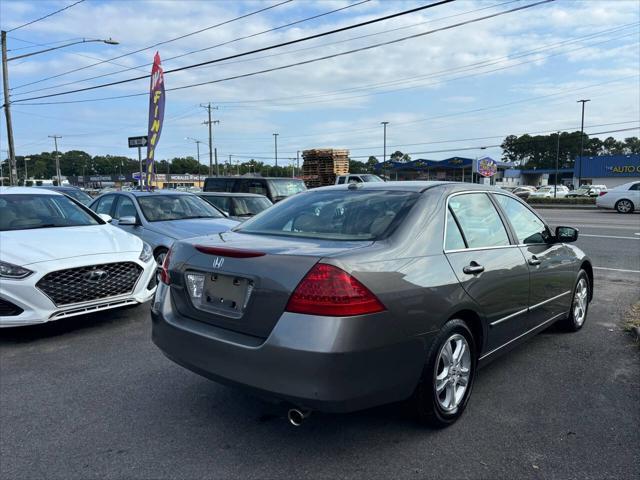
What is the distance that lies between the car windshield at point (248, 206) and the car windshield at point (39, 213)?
464cm

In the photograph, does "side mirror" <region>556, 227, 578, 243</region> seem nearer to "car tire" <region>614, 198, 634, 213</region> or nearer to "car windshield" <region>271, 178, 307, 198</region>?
"car windshield" <region>271, 178, 307, 198</region>

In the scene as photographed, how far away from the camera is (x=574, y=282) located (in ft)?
16.1

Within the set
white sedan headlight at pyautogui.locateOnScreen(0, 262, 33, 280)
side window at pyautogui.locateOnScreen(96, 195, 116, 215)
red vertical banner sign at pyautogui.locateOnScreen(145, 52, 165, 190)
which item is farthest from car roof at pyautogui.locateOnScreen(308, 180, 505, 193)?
red vertical banner sign at pyautogui.locateOnScreen(145, 52, 165, 190)

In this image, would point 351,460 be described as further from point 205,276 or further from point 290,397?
point 205,276

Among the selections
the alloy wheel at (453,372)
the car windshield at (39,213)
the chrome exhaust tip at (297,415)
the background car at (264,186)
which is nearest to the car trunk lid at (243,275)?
the chrome exhaust tip at (297,415)

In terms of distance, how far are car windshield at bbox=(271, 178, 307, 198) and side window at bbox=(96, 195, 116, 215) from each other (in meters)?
5.03

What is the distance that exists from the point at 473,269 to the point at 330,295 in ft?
4.03

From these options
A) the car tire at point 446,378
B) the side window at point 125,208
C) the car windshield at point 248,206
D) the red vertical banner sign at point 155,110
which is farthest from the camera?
the red vertical banner sign at point 155,110

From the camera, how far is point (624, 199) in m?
23.5

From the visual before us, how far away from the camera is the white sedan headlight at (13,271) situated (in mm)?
4648

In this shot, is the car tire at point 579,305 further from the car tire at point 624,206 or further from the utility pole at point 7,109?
the utility pole at point 7,109

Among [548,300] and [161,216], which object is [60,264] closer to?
[161,216]

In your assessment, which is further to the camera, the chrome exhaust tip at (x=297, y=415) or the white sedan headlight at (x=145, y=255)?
the white sedan headlight at (x=145, y=255)

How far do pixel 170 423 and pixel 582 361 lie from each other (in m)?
3.48
